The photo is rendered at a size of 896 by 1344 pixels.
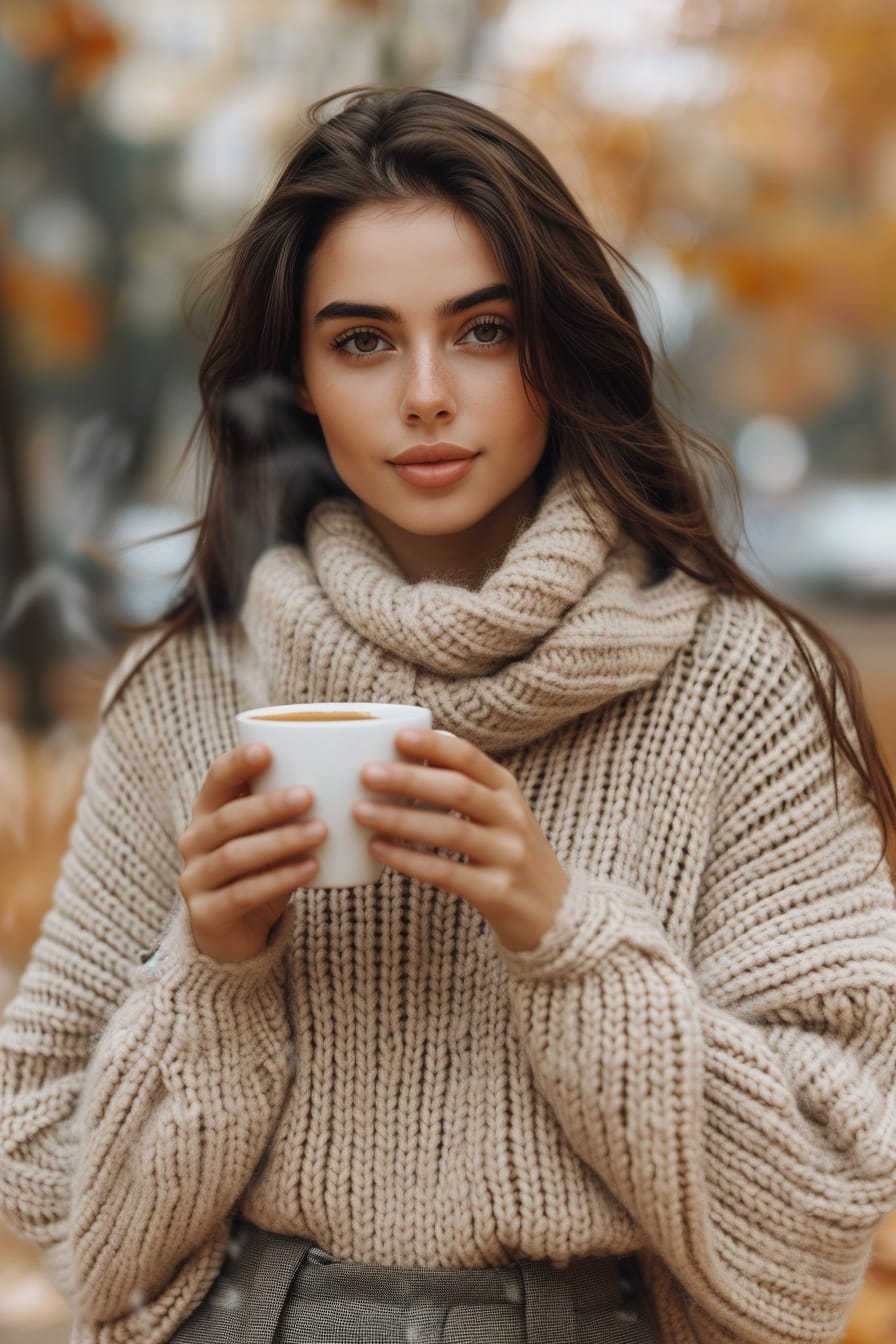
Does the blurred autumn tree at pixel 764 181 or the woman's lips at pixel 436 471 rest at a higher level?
the blurred autumn tree at pixel 764 181

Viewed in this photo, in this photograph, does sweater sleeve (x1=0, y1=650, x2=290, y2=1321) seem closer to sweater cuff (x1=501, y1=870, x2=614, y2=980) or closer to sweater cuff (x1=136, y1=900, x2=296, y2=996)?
sweater cuff (x1=136, y1=900, x2=296, y2=996)

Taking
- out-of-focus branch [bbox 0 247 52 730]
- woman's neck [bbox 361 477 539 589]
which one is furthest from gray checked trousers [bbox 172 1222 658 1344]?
out-of-focus branch [bbox 0 247 52 730]

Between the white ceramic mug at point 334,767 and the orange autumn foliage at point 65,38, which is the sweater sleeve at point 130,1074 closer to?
the white ceramic mug at point 334,767

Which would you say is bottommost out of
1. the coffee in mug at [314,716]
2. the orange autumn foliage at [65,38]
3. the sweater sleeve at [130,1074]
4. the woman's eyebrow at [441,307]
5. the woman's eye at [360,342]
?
the sweater sleeve at [130,1074]

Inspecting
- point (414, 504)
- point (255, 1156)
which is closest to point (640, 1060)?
point (255, 1156)

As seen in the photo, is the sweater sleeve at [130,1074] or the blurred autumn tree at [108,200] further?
the blurred autumn tree at [108,200]

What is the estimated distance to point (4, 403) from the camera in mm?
2221

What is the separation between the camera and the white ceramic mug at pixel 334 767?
2.41 ft

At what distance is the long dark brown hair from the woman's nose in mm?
69

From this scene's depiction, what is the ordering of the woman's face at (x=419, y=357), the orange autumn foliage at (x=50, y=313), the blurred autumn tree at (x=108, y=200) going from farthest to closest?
the orange autumn foliage at (x=50, y=313) → the blurred autumn tree at (x=108, y=200) → the woman's face at (x=419, y=357)

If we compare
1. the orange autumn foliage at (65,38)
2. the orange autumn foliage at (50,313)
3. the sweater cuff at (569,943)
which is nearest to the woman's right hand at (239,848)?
the sweater cuff at (569,943)

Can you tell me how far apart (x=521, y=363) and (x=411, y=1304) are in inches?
26.3

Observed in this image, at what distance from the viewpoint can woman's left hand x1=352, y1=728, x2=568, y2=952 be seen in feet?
2.44

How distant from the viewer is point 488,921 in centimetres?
84
